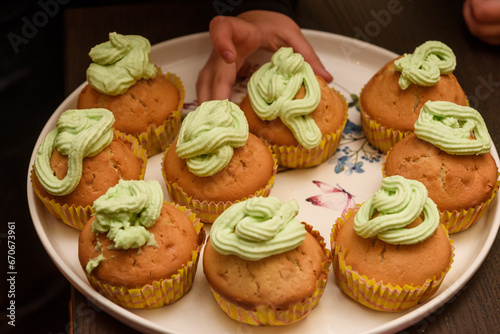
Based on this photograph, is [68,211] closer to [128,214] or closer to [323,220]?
[128,214]

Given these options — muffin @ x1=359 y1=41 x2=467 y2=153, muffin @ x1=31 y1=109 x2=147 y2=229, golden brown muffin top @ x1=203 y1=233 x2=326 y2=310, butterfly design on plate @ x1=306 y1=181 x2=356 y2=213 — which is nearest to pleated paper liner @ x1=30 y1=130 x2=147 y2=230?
muffin @ x1=31 y1=109 x2=147 y2=229

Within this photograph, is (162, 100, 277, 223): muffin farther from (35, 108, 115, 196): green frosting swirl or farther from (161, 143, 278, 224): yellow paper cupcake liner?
(35, 108, 115, 196): green frosting swirl

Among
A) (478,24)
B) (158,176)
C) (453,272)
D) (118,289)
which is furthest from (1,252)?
(478,24)

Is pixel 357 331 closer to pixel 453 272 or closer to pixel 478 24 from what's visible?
pixel 453 272

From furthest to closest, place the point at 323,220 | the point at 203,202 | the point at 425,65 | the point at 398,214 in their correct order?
the point at 425,65 < the point at 323,220 < the point at 203,202 < the point at 398,214

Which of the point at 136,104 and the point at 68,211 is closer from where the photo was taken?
the point at 68,211

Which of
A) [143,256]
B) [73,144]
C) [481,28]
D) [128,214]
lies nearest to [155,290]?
[143,256]

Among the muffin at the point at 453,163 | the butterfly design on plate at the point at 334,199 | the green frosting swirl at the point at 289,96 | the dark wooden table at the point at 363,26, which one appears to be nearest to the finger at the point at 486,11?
the dark wooden table at the point at 363,26
